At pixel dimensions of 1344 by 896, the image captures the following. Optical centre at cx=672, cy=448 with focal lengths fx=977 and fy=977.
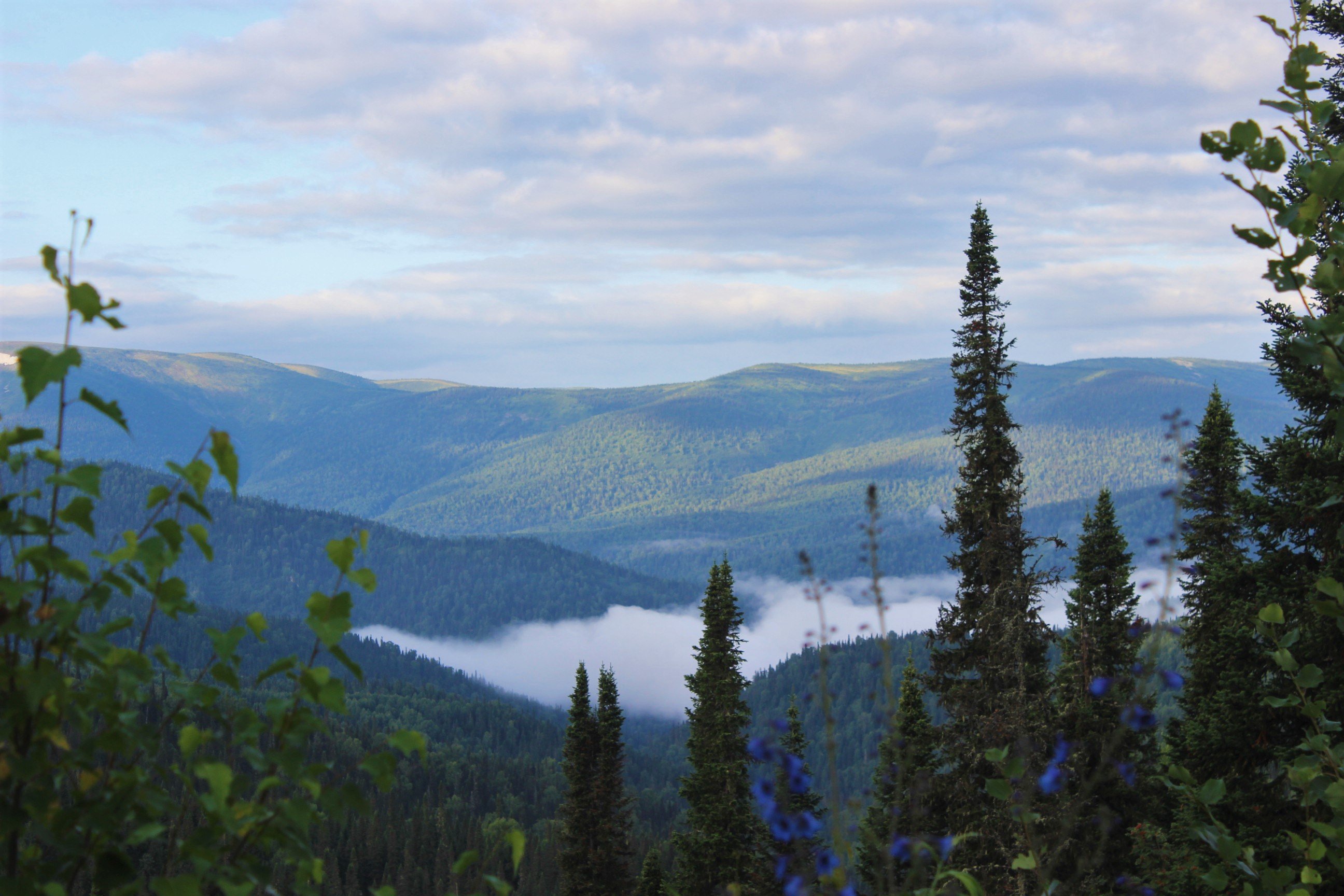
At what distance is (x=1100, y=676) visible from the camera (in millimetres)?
14430

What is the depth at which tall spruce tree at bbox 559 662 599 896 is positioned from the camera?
101 ft

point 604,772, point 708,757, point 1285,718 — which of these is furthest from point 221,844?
point 604,772

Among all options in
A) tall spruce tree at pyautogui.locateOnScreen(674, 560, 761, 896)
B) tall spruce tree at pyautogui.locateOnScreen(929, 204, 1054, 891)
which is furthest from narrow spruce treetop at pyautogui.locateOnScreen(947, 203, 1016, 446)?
tall spruce tree at pyautogui.locateOnScreen(674, 560, 761, 896)

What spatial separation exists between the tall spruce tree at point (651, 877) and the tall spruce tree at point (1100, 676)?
34.9ft

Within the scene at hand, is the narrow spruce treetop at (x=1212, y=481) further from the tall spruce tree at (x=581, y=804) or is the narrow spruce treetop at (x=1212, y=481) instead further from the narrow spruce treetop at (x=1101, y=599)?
the tall spruce tree at (x=581, y=804)

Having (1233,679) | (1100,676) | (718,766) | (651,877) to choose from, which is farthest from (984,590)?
(651,877)

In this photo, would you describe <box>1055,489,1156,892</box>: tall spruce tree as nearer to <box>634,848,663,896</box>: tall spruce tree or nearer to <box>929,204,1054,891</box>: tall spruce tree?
<box>929,204,1054,891</box>: tall spruce tree

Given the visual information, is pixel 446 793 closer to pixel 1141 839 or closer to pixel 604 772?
pixel 604 772

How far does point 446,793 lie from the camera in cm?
13325

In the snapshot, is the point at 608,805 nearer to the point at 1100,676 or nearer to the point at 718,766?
the point at 718,766

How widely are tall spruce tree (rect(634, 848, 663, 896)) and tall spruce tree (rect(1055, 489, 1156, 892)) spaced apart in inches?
419

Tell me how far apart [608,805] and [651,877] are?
5.70 meters

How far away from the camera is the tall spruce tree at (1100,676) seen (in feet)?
55.3

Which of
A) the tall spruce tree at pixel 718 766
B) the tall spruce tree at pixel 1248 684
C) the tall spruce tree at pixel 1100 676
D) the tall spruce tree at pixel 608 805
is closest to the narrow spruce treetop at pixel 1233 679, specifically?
the tall spruce tree at pixel 1248 684
